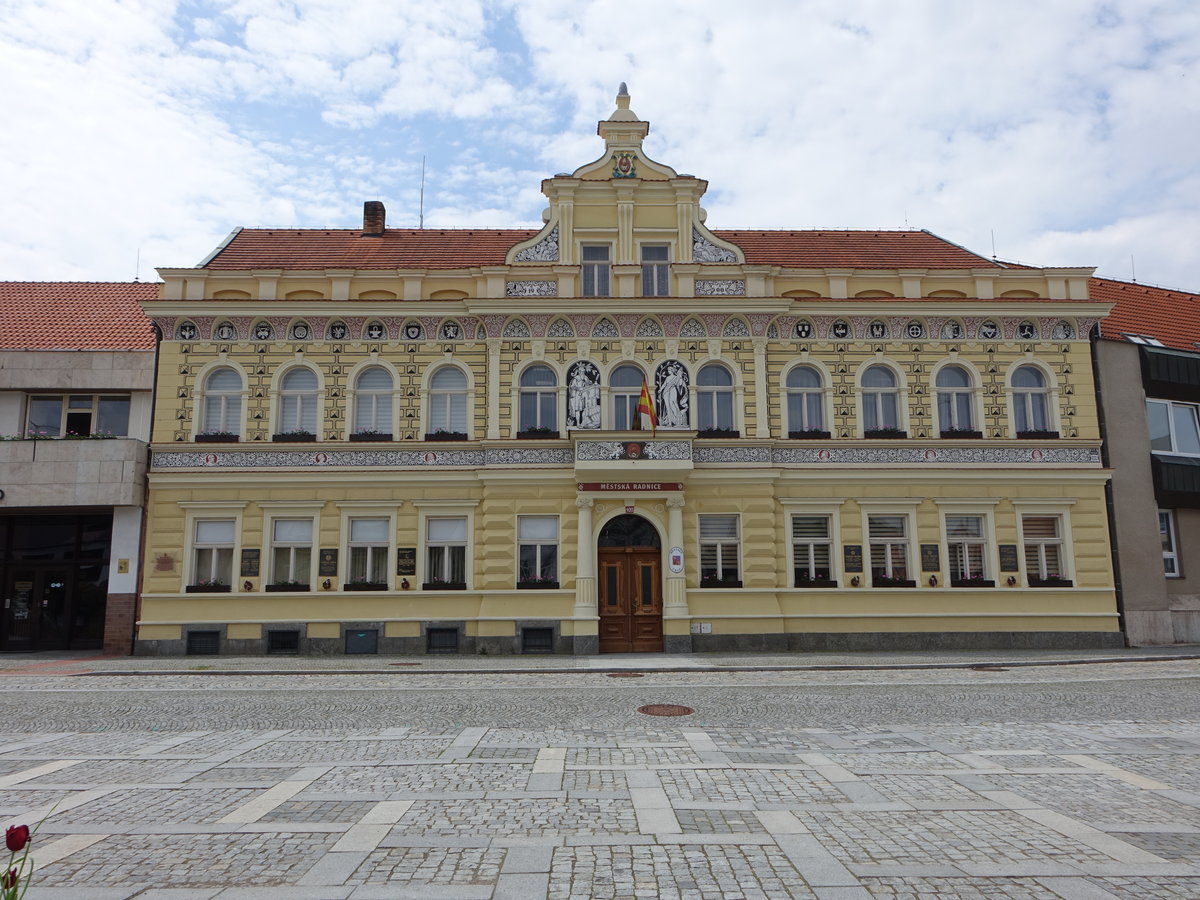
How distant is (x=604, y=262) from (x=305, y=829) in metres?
19.4

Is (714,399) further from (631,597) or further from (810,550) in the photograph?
(631,597)

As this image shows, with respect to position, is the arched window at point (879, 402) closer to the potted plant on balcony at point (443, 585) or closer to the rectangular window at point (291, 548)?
the potted plant on balcony at point (443, 585)

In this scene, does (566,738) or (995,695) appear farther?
(995,695)

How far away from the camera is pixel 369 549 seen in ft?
76.4

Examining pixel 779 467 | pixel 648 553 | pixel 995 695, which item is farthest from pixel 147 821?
pixel 779 467

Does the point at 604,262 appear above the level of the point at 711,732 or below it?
above

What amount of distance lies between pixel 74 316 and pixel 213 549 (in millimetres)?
9241

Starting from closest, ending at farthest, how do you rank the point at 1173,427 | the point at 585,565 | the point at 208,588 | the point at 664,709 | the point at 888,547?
the point at 664,709
the point at 585,565
the point at 208,588
the point at 888,547
the point at 1173,427

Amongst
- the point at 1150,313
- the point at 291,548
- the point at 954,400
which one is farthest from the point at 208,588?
the point at 1150,313

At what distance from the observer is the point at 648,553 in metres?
22.8

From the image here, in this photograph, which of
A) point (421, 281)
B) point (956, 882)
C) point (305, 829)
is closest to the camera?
point (956, 882)

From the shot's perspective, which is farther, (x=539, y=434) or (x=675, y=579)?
(x=539, y=434)

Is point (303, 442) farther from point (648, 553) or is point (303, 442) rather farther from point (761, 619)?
point (761, 619)

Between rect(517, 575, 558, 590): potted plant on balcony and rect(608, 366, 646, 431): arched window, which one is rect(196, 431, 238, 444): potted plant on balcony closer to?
rect(517, 575, 558, 590): potted plant on balcony
